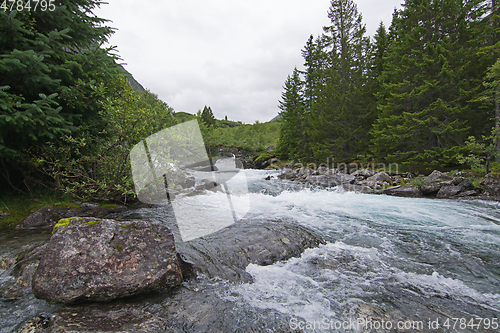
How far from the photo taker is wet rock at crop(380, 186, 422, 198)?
10.9 meters

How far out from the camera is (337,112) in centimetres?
2167

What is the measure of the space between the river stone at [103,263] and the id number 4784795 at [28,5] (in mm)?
5529

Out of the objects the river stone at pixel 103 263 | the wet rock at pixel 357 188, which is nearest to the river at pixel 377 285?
the river stone at pixel 103 263

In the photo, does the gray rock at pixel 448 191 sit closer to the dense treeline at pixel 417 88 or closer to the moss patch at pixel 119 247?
the dense treeline at pixel 417 88

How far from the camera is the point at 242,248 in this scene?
4.58 m

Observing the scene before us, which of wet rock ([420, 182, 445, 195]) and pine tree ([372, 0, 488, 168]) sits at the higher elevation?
pine tree ([372, 0, 488, 168])

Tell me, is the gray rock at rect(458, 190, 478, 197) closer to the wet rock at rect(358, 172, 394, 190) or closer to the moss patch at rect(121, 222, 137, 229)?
the wet rock at rect(358, 172, 394, 190)

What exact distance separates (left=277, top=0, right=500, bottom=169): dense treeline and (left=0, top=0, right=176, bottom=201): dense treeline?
15975 mm

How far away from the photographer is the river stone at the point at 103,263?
9.18 ft

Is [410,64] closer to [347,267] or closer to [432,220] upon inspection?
[432,220]

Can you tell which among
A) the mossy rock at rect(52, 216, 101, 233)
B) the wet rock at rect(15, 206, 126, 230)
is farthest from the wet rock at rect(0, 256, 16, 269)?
the wet rock at rect(15, 206, 126, 230)

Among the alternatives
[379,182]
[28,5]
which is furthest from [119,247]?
[379,182]

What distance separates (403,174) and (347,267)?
12.9 m

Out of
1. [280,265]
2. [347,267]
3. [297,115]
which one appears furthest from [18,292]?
[297,115]
